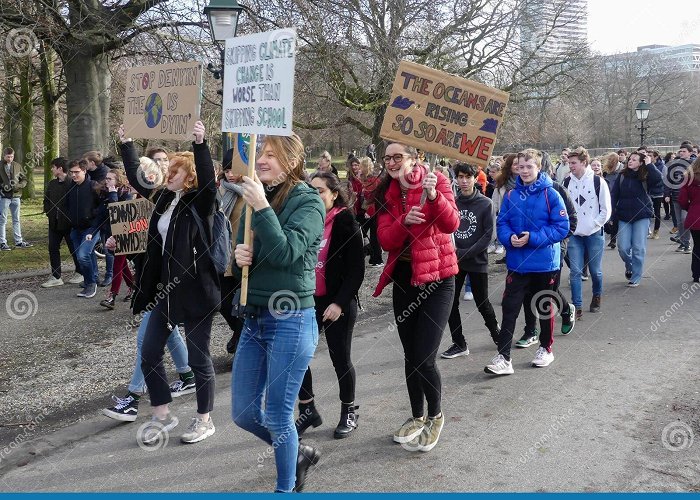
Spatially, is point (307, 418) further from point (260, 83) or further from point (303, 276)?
point (260, 83)

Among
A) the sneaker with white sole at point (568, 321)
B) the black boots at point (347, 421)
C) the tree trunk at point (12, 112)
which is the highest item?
the tree trunk at point (12, 112)

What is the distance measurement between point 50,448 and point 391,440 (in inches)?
82.0

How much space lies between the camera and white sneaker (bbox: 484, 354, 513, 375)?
5.72 metres

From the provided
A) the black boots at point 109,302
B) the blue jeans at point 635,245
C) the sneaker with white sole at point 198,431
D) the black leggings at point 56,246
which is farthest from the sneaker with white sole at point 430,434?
the black leggings at point 56,246

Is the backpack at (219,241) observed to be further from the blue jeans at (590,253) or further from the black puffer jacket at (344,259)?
the blue jeans at (590,253)

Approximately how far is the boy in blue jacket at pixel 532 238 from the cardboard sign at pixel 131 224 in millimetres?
3064

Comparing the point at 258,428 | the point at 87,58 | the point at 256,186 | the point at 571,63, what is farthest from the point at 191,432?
the point at 571,63

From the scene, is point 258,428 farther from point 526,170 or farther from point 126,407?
point 526,170

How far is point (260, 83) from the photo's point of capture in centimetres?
362

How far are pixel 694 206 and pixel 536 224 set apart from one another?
16.1 ft

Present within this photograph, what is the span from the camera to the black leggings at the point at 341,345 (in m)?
4.58

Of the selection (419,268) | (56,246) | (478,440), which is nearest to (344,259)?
(419,268)

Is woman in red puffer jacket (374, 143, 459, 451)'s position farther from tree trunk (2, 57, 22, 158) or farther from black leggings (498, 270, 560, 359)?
tree trunk (2, 57, 22, 158)

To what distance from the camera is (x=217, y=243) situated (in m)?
4.59
